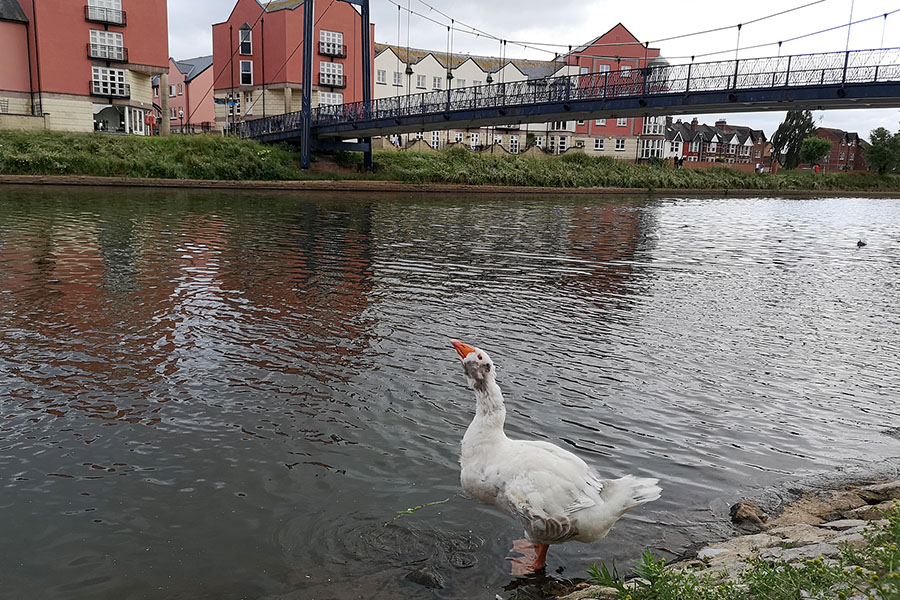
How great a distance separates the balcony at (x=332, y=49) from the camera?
2525 inches

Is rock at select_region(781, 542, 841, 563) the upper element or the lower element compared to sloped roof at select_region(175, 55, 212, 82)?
lower

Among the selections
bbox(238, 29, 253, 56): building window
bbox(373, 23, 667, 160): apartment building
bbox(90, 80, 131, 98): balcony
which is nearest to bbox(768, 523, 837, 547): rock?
bbox(90, 80, 131, 98): balcony

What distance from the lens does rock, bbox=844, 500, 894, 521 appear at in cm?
498

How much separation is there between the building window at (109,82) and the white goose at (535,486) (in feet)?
188

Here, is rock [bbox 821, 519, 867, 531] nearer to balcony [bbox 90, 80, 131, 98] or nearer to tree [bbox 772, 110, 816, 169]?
balcony [bbox 90, 80, 131, 98]

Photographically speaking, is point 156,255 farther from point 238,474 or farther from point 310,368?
point 238,474

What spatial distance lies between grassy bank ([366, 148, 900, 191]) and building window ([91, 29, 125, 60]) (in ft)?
71.9

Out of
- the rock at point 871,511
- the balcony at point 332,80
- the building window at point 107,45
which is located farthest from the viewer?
the balcony at point 332,80

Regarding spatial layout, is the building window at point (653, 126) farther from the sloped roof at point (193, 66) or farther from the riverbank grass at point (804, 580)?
the riverbank grass at point (804, 580)

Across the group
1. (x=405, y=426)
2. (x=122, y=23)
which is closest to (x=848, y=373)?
(x=405, y=426)

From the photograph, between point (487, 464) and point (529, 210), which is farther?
point (529, 210)

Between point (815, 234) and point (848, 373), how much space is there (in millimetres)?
24845

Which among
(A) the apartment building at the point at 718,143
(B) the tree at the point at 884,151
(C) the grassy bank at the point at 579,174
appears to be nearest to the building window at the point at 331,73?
(C) the grassy bank at the point at 579,174

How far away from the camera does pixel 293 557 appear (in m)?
5.05
